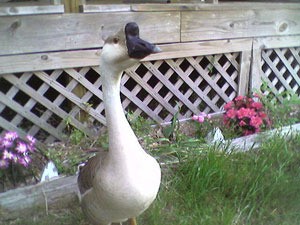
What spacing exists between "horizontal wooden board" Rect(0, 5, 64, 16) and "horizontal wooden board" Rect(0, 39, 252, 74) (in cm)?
37

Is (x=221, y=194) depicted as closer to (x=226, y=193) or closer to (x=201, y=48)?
(x=226, y=193)

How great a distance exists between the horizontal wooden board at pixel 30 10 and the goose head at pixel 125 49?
1.61 metres

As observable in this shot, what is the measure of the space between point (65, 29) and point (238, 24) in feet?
6.72

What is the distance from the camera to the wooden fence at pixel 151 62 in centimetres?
329

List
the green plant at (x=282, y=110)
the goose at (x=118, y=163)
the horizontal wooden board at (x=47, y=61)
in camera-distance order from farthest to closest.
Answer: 1. the green plant at (x=282, y=110)
2. the horizontal wooden board at (x=47, y=61)
3. the goose at (x=118, y=163)

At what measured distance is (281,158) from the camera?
3.37 meters

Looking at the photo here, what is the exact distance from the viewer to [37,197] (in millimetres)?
2818

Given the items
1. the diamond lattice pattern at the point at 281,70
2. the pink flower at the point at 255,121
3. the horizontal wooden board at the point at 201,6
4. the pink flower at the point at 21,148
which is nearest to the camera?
the pink flower at the point at 21,148

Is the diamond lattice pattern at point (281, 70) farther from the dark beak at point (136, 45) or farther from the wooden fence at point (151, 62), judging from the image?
the dark beak at point (136, 45)

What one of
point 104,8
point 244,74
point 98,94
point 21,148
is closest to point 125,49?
point 21,148

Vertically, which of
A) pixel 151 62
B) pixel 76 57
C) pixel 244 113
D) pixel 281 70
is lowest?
pixel 244 113

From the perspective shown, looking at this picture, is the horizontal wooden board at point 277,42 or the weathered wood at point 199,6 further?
the horizontal wooden board at point 277,42

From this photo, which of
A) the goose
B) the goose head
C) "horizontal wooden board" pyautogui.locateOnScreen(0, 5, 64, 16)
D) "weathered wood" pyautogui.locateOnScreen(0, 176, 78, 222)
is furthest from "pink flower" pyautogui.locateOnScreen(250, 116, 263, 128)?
the goose head

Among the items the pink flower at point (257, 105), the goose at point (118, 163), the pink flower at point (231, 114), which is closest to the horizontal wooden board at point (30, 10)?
the goose at point (118, 163)
